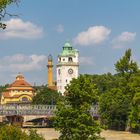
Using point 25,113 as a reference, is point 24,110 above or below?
above

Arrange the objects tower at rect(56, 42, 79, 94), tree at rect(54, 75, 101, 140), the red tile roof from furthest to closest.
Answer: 1. tower at rect(56, 42, 79, 94)
2. the red tile roof
3. tree at rect(54, 75, 101, 140)

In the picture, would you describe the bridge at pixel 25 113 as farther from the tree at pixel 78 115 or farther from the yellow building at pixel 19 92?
the tree at pixel 78 115

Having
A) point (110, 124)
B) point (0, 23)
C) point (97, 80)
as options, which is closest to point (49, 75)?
point (97, 80)

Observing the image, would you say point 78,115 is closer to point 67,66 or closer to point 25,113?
point 25,113

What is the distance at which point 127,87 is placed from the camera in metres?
78.0

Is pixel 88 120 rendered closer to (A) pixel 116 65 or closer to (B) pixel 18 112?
(A) pixel 116 65

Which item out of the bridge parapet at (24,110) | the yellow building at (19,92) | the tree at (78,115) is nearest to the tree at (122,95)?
the bridge parapet at (24,110)

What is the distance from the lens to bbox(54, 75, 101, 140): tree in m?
34.7

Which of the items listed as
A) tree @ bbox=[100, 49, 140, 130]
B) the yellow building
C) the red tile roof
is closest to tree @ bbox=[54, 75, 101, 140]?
tree @ bbox=[100, 49, 140, 130]

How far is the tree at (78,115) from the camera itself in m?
34.7

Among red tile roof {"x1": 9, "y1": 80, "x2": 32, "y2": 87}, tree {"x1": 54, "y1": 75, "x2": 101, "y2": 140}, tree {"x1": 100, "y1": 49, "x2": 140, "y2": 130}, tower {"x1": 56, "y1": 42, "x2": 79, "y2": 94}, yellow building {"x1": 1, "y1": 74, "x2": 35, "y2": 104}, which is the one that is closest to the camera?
tree {"x1": 54, "y1": 75, "x2": 101, "y2": 140}

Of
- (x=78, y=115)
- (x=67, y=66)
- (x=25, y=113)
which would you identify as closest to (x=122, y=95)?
(x=25, y=113)

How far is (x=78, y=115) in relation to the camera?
34938 mm

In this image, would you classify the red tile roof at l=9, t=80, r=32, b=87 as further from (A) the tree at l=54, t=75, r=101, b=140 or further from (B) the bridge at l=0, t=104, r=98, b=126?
(A) the tree at l=54, t=75, r=101, b=140
